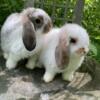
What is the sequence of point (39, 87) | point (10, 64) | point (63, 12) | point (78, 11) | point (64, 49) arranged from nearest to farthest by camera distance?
point (64, 49)
point (39, 87)
point (10, 64)
point (78, 11)
point (63, 12)

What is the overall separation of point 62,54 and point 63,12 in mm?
1507

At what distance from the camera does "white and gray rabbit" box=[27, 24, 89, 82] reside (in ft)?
12.5

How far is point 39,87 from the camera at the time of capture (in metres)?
4.02

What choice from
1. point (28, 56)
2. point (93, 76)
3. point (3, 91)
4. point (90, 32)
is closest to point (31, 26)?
point (28, 56)

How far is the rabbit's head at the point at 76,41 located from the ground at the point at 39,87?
1.30ft

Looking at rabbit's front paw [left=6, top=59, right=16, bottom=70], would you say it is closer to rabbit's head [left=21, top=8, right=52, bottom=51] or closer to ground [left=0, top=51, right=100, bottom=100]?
ground [left=0, top=51, right=100, bottom=100]

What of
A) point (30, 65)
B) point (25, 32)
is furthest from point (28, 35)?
point (30, 65)

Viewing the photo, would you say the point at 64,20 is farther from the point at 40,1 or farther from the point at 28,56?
the point at 28,56

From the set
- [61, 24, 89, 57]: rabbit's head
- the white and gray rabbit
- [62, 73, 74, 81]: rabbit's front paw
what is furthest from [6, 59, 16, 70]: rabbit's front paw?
[61, 24, 89, 57]: rabbit's head

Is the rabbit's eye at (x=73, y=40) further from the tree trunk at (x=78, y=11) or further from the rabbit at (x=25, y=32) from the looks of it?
the tree trunk at (x=78, y=11)

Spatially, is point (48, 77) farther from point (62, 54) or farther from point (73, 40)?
point (73, 40)

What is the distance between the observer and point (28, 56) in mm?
4070

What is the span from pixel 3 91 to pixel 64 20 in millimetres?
1445

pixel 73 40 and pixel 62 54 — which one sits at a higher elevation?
pixel 73 40
